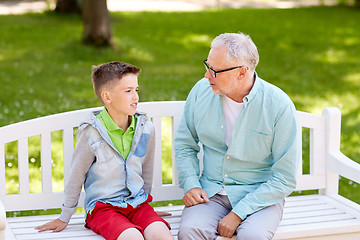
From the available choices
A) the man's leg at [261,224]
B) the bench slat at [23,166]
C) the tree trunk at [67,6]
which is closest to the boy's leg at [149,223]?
the man's leg at [261,224]

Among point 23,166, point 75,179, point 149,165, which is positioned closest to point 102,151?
point 75,179

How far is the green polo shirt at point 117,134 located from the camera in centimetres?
332

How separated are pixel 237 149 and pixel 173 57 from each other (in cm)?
740

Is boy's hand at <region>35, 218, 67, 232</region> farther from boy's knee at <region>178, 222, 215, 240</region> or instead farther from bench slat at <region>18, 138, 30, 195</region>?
boy's knee at <region>178, 222, 215, 240</region>

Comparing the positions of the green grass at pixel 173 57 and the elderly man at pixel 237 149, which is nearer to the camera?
the elderly man at pixel 237 149

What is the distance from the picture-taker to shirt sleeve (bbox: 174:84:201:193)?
353cm

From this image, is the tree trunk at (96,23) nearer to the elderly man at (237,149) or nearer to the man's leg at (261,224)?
the elderly man at (237,149)

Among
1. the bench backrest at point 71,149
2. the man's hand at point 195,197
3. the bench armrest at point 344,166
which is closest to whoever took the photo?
the man's hand at point 195,197

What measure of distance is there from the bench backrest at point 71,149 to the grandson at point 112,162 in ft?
0.93

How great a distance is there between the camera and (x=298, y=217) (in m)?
3.61

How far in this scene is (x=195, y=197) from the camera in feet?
11.2

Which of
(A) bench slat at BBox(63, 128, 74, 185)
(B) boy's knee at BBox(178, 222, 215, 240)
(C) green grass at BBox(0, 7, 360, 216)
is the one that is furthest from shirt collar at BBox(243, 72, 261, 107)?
(C) green grass at BBox(0, 7, 360, 216)

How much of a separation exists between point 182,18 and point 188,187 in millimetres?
11403

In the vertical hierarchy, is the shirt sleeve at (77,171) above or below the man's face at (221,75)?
below
